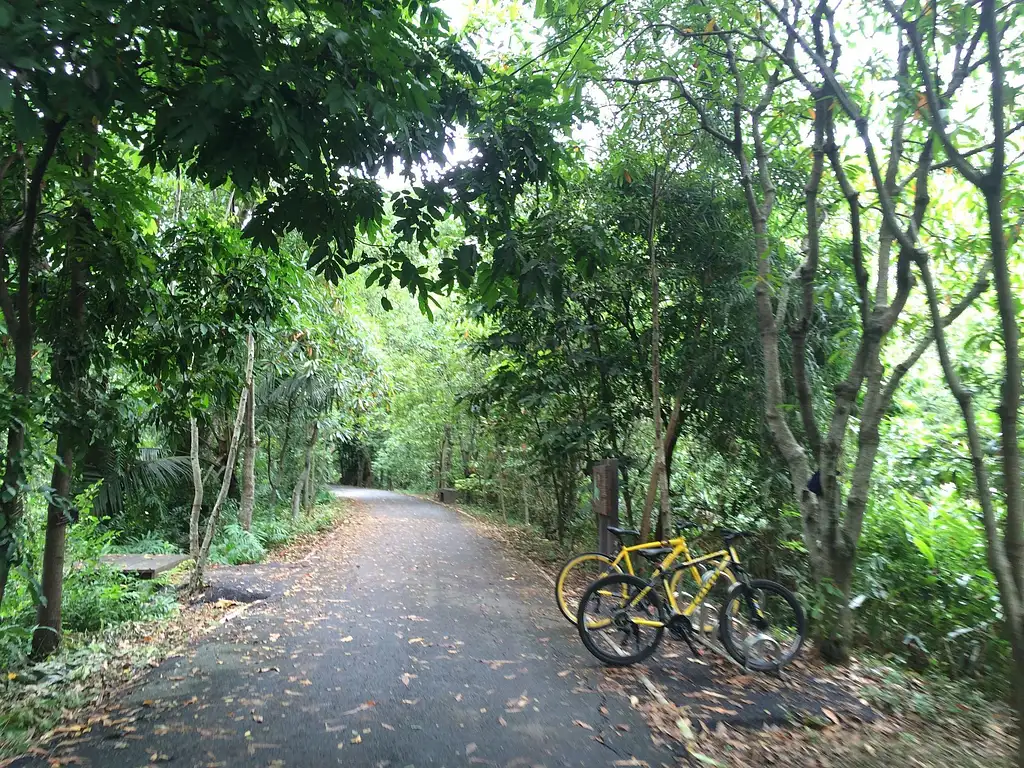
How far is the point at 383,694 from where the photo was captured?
5027 mm

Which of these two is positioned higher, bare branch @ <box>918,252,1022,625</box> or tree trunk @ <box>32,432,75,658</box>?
bare branch @ <box>918,252,1022,625</box>

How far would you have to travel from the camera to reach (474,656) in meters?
6.04

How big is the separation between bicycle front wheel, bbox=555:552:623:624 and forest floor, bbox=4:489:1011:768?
0.28 m

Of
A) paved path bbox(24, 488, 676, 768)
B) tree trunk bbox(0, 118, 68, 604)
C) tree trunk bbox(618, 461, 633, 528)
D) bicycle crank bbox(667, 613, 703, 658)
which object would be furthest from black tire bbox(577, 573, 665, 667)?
tree trunk bbox(618, 461, 633, 528)

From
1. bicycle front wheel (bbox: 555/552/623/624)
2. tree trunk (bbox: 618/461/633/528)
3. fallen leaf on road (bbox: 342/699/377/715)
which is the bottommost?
fallen leaf on road (bbox: 342/699/377/715)

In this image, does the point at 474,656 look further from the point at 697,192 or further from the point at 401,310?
the point at 401,310

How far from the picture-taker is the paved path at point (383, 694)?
400cm

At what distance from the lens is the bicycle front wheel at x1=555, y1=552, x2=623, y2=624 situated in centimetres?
680

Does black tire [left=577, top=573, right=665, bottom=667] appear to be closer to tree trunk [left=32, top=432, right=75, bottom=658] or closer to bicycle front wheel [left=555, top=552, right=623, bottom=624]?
bicycle front wheel [left=555, top=552, right=623, bottom=624]

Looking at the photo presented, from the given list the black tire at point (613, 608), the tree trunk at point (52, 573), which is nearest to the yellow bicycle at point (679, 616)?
the black tire at point (613, 608)

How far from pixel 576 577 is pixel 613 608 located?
4.06 metres

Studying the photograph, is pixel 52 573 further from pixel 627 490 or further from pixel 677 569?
pixel 627 490

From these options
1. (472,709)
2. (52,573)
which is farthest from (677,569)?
(52,573)

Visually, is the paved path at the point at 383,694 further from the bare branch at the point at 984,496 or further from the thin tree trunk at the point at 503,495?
the thin tree trunk at the point at 503,495
